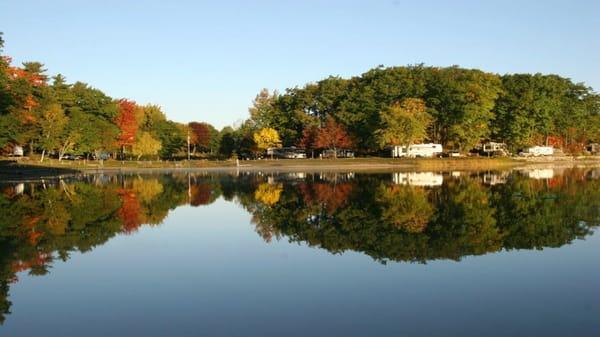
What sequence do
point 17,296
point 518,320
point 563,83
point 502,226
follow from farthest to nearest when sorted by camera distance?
1. point 563,83
2. point 502,226
3. point 17,296
4. point 518,320

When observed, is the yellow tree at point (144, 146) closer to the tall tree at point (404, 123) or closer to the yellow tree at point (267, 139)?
the yellow tree at point (267, 139)

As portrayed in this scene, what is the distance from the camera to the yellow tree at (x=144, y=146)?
313 feet

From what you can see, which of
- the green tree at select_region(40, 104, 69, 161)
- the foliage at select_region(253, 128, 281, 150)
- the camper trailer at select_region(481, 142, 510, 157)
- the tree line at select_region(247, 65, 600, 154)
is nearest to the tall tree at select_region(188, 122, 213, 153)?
the tree line at select_region(247, 65, 600, 154)

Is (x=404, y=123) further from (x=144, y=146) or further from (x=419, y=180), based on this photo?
(x=144, y=146)

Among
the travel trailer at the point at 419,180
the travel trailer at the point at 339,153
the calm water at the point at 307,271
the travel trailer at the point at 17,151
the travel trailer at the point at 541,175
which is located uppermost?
the travel trailer at the point at 17,151

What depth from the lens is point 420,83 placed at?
284 feet

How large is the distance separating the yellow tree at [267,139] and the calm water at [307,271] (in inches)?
2744

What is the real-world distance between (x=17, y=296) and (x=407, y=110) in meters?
73.0

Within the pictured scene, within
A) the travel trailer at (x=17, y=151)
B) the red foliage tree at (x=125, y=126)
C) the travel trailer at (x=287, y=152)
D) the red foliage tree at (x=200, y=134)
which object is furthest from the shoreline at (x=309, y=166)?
the red foliage tree at (x=200, y=134)

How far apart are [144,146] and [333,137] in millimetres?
33295

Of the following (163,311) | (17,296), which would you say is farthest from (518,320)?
(17,296)

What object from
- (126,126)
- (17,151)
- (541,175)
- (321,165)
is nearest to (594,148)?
(321,165)

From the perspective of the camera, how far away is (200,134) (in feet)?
417

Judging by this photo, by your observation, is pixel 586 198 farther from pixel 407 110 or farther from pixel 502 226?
pixel 407 110
